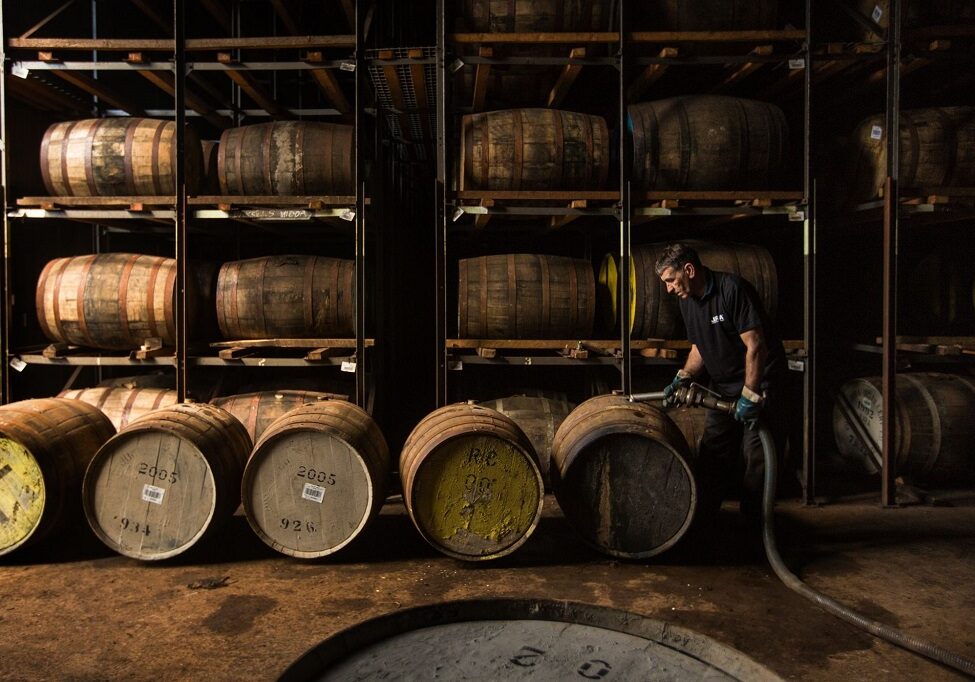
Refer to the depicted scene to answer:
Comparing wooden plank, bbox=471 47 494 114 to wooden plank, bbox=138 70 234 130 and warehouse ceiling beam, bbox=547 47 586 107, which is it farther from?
wooden plank, bbox=138 70 234 130

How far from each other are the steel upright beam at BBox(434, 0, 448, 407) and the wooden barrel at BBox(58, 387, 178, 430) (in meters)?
2.43

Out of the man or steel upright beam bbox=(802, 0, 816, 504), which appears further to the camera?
steel upright beam bbox=(802, 0, 816, 504)

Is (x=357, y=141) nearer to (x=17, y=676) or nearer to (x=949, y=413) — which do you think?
(x=17, y=676)

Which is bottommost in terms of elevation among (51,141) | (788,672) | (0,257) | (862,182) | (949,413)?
(788,672)

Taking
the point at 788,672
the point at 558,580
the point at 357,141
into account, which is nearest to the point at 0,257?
the point at 357,141

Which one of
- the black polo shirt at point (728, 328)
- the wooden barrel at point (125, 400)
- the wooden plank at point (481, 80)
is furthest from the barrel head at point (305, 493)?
the wooden plank at point (481, 80)

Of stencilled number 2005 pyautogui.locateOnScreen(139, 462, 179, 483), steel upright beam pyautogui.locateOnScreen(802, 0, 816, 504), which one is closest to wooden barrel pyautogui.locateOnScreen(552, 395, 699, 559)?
steel upright beam pyautogui.locateOnScreen(802, 0, 816, 504)

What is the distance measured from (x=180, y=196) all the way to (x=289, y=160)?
38.6 inches

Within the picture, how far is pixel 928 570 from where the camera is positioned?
4305 millimetres

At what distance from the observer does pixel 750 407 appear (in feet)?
14.6

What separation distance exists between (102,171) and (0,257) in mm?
1218

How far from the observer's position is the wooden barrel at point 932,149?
581 cm

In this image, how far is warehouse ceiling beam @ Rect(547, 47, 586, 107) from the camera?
18.8ft

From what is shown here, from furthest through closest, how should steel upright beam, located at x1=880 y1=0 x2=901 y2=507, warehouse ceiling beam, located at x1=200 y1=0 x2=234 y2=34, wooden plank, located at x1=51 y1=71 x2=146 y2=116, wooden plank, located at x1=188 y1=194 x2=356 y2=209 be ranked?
warehouse ceiling beam, located at x1=200 y1=0 x2=234 y2=34 → wooden plank, located at x1=51 y1=71 x2=146 y2=116 → wooden plank, located at x1=188 y1=194 x2=356 y2=209 → steel upright beam, located at x1=880 y1=0 x2=901 y2=507
